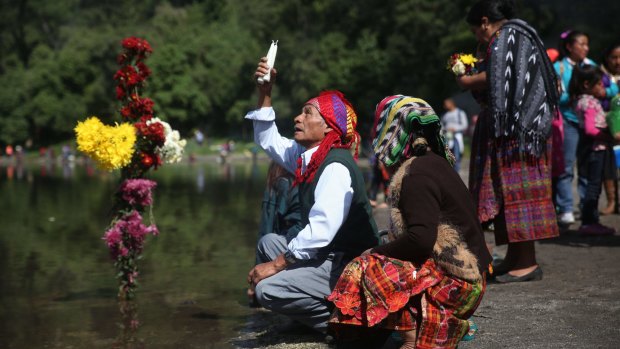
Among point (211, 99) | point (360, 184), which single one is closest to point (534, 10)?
point (211, 99)

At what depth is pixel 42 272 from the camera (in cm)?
962

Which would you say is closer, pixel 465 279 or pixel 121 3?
pixel 465 279

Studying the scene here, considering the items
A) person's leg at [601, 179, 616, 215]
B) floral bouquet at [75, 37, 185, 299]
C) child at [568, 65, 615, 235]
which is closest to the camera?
floral bouquet at [75, 37, 185, 299]

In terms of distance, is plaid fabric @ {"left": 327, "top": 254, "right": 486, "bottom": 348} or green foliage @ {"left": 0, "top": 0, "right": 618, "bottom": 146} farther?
green foliage @ {"left": 0, "top": 0, "right": 618, "bottom": 146}

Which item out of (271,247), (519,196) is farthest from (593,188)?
(271,247)

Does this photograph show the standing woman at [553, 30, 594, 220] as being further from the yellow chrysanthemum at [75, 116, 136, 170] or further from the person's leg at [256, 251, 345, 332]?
the person's leg at [256, 251, 345, 332]

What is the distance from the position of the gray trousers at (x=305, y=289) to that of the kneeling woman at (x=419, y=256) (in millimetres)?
421

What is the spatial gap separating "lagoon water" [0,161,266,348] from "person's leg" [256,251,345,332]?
99cm

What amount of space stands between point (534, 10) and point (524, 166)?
168 feet

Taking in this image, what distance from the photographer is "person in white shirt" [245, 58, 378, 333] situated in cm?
511

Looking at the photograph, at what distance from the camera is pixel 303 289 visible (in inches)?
205

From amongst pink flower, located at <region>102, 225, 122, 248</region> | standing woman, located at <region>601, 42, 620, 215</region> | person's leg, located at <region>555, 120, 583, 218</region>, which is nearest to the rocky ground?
pink flower, located at <region>102, 225, 122, 248</region>

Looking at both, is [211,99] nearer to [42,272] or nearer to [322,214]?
[42,272]

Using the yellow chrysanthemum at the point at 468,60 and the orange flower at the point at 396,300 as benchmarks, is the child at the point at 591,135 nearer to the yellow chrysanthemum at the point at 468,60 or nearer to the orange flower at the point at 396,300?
the yellow chrysanthemum at the point at 468,60
